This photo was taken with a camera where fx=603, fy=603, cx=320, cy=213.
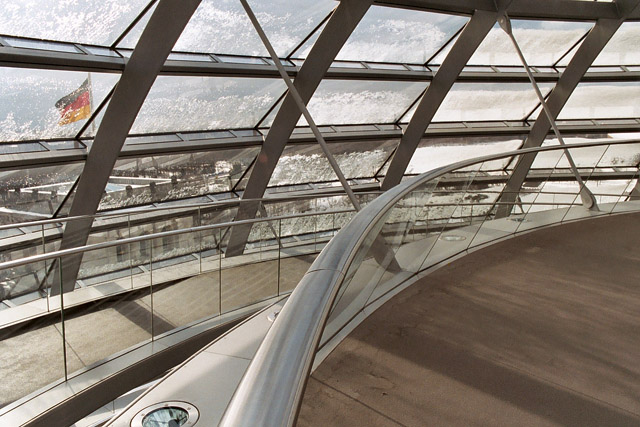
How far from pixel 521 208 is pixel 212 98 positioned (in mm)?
9218

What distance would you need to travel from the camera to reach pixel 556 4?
15.5 metres

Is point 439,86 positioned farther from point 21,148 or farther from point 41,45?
point 21,148

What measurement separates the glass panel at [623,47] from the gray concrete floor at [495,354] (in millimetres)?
15552

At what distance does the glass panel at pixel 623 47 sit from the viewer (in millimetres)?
18125

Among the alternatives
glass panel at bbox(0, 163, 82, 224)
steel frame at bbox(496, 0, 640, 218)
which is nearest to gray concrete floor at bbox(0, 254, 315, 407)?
glass panel at bbox(0, 163, 82, 224)

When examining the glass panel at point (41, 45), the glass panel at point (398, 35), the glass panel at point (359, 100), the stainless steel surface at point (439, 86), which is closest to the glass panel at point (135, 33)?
the glass panel at point (41, 45)

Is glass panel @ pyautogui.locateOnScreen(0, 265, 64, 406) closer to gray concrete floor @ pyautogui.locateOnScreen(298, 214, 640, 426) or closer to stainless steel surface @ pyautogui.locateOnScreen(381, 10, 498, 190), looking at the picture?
gray concrete floor @ pyautogui.locateOnScreen(298, 214, 640, 426)

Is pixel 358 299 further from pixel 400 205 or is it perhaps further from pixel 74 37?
pixel 74 37

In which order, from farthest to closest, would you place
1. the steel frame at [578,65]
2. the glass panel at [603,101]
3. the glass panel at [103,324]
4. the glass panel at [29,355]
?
1. the glass panel at [603,101]
2. the steel frame at [578,65]
3. the glass panel at [103,324]
4. the glass panel at [29,355]

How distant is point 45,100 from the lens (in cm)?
1151

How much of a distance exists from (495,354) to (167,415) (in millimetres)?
1800

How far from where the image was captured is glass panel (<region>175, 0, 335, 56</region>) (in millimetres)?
12688

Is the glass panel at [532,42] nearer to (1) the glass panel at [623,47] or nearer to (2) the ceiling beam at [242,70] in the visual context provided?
(2) the ceiling beam at [242,70]

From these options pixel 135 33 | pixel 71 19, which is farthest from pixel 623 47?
pixel 71 19
